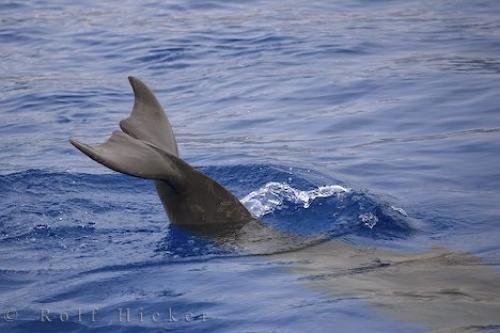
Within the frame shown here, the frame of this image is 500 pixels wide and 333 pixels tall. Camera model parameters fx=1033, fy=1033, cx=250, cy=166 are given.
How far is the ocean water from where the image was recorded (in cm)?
643

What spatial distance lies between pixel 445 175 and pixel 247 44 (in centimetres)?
604

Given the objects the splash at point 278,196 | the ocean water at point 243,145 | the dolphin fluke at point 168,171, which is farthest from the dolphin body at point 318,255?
the splash at point 278,196

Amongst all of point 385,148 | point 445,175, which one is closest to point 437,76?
point 385,148

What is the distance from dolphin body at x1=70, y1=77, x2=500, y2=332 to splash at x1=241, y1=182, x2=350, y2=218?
1.09 metres

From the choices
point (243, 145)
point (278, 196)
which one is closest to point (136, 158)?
point (278, 196)

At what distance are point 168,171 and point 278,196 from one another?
6.88 feet

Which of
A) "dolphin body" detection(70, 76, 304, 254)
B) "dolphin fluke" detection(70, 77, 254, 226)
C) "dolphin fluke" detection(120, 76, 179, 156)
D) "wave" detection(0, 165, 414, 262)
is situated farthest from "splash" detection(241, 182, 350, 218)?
"dolphin fluke" detection(120, 76, 179, 156)

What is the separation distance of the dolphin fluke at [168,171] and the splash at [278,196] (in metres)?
1.20

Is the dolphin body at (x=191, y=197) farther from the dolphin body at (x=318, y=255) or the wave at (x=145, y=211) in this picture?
the wave at (x=145, y=211)

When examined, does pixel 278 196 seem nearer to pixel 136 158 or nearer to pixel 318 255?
pixel 318 255

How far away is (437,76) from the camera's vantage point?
12523mm

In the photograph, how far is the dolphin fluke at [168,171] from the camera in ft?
20.8

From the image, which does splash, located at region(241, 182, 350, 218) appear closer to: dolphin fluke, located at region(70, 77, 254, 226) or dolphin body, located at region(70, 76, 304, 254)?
dolphin body, located at region(70, 76, 304, 254)

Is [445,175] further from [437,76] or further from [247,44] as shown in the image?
[247,44]
